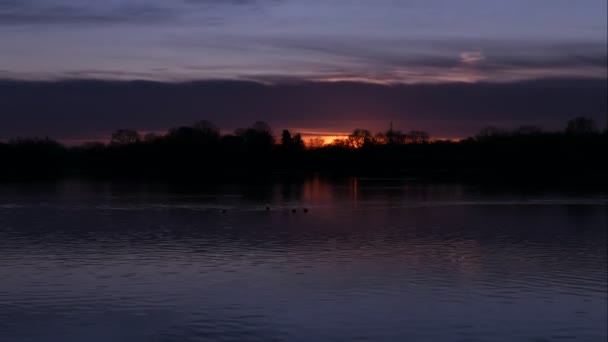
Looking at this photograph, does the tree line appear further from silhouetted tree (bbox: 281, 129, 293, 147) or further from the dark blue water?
the dark blue water

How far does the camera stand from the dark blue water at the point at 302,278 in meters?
14.9

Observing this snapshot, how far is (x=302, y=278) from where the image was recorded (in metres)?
20.1

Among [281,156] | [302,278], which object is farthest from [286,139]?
[302,278]

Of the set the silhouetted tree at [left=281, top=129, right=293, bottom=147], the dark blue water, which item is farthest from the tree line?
the dark blue water

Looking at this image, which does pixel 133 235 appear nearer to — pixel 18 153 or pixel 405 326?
pixel 405 326

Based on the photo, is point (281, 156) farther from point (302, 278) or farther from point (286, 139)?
point (302, 278)

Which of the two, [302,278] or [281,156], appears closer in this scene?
[302,278]

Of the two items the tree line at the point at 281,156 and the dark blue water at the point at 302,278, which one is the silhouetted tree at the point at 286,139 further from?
the dark blue water at the point at 302,278

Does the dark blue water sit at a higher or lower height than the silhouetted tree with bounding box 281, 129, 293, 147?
lower

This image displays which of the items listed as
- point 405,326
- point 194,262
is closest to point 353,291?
point 405,326

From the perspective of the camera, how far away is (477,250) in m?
25.6

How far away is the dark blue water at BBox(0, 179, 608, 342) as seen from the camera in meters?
14.9

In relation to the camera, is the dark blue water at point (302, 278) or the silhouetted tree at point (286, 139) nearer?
the dark blue water at point (302, 278)

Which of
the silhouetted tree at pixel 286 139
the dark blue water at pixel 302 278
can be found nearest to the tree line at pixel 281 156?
the silhouetted tree at pixel 286 139
